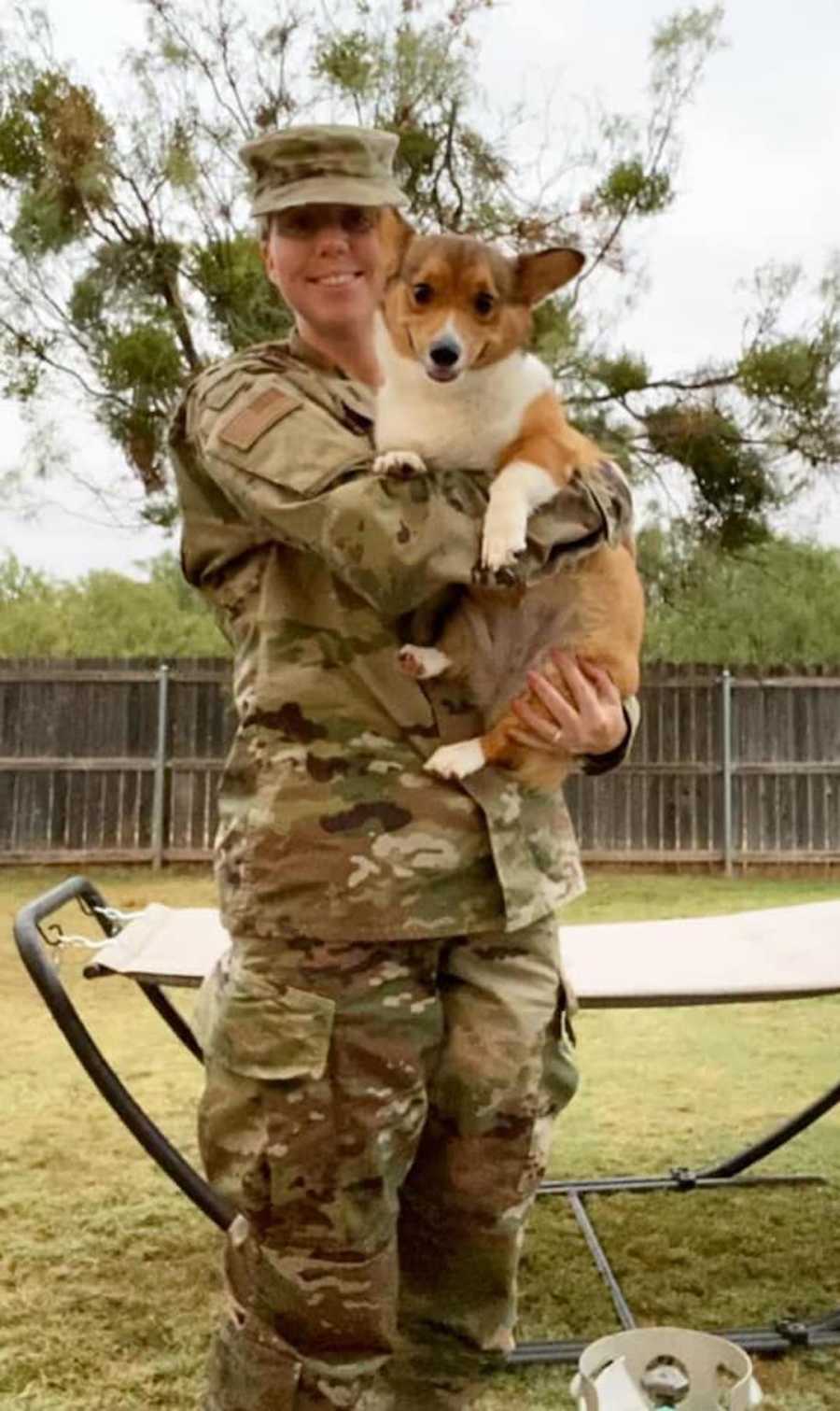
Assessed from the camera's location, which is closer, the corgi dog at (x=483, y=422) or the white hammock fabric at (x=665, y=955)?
the corgi dog at (x=483, y=422)

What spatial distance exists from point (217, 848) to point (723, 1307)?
4.88 ft

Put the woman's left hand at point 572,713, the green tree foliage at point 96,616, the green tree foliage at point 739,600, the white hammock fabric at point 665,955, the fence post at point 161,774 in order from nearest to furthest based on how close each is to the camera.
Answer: the woman's left hand at point 572,713
the white hammock fabric at point 665,955
the green tree foliage at point 739,600
the fence post at point 161,774
the green tree foliage at point 96,616

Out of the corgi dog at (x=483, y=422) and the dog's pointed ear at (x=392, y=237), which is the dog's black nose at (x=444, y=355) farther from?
the dog's pointed ear at (x=392, y=237)

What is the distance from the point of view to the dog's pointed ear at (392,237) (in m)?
1.47

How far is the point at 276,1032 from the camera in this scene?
138 centimetres

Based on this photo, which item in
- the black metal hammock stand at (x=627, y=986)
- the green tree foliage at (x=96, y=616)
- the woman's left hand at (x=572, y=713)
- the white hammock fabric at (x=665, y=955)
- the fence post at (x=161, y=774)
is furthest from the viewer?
the green tree foliage at (x=96, y=616)

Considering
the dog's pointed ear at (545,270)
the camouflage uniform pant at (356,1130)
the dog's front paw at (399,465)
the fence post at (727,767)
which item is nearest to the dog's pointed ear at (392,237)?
the dog's pointed ear at (545,270)

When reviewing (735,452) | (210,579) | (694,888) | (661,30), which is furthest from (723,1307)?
(661,30)

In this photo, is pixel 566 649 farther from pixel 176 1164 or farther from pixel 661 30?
pixel 661 30

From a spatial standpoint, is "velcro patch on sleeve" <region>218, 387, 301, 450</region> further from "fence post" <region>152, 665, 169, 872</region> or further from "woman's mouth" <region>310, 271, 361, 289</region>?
"fence post" <region>152, 665, 169, 872</region>

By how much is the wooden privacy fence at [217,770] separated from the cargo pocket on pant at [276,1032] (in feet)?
23.9

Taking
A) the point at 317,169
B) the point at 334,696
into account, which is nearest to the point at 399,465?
the point at 334,696

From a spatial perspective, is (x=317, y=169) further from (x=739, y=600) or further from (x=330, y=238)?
(x=739, y=600)

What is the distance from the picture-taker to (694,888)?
311 inches
